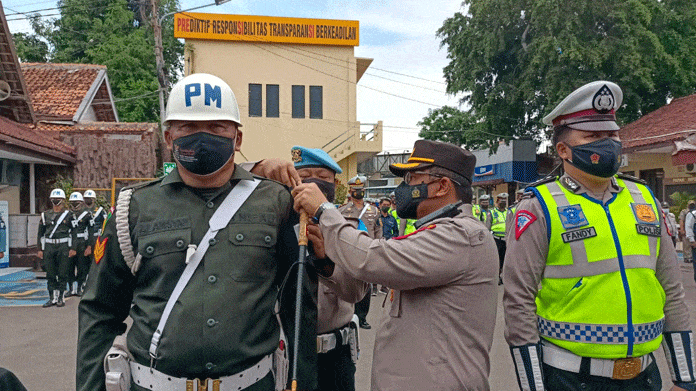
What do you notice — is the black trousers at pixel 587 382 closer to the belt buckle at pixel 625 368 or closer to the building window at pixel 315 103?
the belt buckle at pixel 625 368

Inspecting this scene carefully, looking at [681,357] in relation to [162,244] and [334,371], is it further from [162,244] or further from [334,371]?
[162,244]

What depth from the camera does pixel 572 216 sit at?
2.87 m

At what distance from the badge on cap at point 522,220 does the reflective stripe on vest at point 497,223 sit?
9913 mm

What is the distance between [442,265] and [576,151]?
1052mm

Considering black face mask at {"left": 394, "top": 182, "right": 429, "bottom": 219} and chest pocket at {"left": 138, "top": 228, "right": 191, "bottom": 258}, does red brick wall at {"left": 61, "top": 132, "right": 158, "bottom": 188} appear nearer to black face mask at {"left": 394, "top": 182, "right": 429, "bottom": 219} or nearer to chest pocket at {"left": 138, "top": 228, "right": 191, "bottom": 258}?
black face mask at {"left": 394, "top": 182, "right": 429, "bottom": 219}

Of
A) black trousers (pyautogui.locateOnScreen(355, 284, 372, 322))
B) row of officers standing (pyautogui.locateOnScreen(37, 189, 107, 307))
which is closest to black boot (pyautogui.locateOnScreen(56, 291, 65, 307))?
row of officers standing (pyautogui.locateOnScreen(37, 189, 107, 307))

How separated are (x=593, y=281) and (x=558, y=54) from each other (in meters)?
19.0

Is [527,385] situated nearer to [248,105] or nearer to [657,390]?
[657,390]

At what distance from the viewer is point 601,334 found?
9.02ft

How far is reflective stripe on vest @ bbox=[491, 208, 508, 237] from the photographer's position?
12.7 metres

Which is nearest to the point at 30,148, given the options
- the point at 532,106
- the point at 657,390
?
the point at 657,390

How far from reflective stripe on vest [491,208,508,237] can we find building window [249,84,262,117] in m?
16.9

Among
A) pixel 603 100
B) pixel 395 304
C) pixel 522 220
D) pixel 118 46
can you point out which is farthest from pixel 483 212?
pixel 118 46

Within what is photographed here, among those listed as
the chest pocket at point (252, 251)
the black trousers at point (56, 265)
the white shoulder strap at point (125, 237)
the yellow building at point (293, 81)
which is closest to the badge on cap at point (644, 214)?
the chest pocket at point (252, 251)
